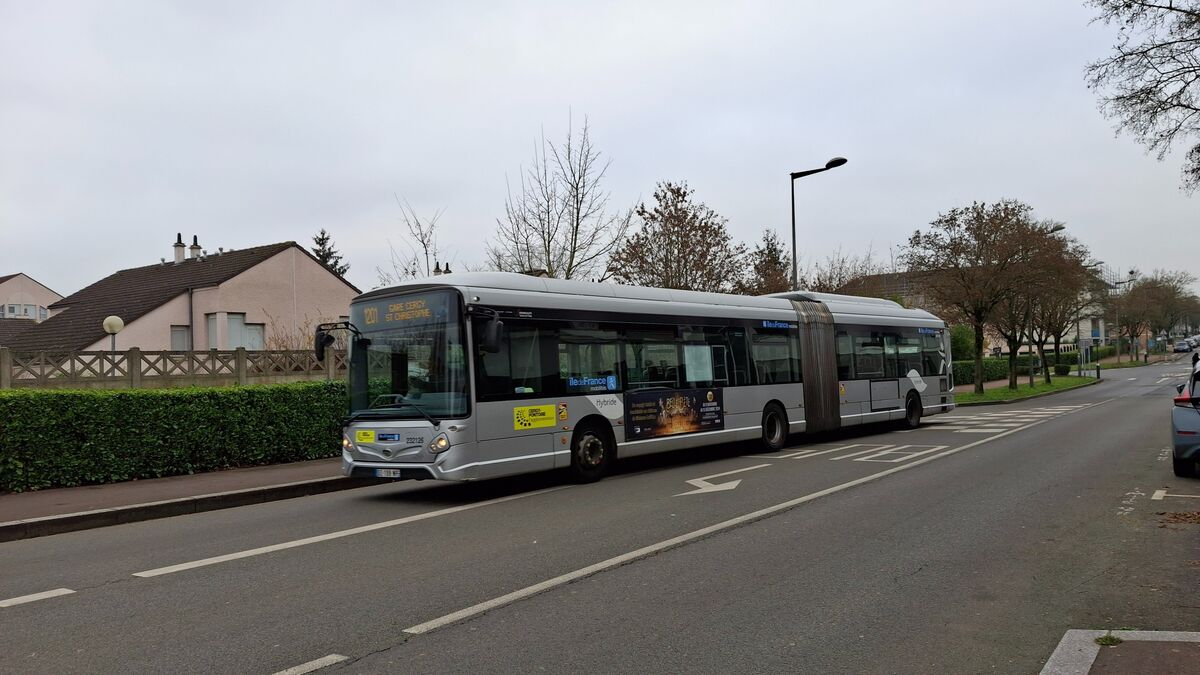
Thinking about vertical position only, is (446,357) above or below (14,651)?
above

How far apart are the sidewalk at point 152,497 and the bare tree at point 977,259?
28024 mm

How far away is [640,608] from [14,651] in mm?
3874

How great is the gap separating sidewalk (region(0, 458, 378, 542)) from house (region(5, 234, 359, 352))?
813 inches

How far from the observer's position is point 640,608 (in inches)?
220

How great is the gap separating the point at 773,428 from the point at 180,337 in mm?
30136

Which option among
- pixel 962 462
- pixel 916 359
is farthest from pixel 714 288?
pixel 962 462

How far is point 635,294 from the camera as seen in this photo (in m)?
13.7

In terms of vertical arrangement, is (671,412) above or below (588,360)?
below

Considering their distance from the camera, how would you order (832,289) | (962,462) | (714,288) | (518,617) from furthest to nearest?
(832,289) < (714,288) < (962,462) < (518,617)

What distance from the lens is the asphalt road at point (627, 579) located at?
4777mm

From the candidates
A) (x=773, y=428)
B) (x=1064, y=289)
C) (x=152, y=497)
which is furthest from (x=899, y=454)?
(x=1064, y=289)

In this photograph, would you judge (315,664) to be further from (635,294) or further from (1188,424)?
(1188,424)

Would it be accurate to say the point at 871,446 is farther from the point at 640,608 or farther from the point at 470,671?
the point at 470,671

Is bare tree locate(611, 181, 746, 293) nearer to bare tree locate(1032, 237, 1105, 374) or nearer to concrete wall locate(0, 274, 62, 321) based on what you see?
bare tree locate(1032, 237, 1105, 374)
